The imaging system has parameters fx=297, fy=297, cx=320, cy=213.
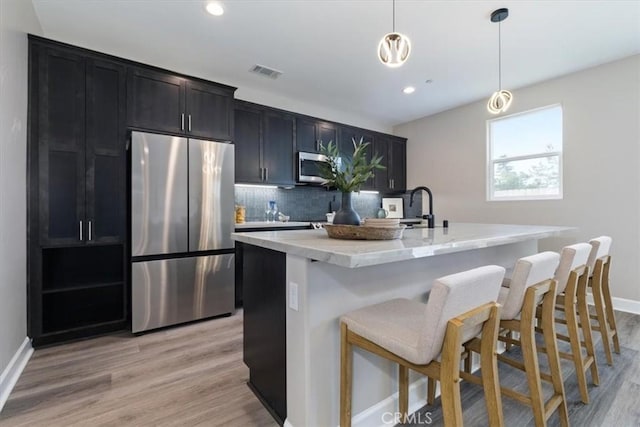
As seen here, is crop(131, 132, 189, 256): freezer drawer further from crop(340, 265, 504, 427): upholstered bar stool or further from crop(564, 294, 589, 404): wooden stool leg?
crop(564, 294, 589, 404): wooden stool leg

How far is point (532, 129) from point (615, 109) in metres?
0.86

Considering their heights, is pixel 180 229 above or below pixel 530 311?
above

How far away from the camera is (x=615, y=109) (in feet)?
11.0

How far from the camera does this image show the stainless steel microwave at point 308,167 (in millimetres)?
4355

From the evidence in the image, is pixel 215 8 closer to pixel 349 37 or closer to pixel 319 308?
pixel 349 37

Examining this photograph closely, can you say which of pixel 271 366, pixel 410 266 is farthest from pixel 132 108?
pixel 410 266

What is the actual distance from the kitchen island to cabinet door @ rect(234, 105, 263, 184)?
2264mm

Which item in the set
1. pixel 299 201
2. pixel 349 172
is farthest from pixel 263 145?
pixel 349 172

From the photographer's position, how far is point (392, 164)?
561 cm

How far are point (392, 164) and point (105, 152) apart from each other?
14.5 ft

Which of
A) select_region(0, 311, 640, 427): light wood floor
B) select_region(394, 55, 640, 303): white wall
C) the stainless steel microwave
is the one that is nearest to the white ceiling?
select_region(394, 55, 640, 303): white wall

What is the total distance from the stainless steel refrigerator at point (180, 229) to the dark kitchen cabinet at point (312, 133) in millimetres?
1374

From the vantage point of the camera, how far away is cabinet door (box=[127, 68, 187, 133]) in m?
2.93

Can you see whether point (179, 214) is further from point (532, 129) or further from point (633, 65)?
point (633, 65)
